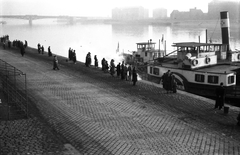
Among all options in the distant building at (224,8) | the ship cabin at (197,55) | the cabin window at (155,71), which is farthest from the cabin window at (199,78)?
the distant building at (224,8)

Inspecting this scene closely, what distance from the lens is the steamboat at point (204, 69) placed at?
2022cm

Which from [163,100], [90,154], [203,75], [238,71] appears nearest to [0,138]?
[90,154]

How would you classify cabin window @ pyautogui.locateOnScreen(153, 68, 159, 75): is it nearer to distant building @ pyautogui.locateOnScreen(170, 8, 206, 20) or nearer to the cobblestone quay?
the cobblestone quay

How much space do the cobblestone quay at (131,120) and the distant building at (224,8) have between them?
129 metres

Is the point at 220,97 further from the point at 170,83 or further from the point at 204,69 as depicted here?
the point at 204,69

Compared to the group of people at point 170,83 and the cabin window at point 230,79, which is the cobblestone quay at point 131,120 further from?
the cabin window at point 230,79

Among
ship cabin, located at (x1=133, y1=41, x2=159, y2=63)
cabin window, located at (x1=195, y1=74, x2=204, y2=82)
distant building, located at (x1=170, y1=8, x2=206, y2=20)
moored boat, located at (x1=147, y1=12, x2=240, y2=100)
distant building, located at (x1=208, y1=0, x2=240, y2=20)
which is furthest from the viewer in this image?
distant building, located at (x1=170, y1=8, x2=206, y2=20)

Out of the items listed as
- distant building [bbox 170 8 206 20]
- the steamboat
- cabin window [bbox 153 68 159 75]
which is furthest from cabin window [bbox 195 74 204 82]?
distant building [bbox 170 8 206 20]

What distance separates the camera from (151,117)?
43.6 feet

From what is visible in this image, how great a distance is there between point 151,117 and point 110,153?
3936mm

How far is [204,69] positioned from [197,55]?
1361 mm

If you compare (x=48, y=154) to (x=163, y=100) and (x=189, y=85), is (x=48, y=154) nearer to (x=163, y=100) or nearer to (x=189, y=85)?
(x=163, y=100)

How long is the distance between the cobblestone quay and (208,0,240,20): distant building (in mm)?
128587

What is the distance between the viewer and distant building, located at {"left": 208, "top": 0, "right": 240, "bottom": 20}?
138 metres
